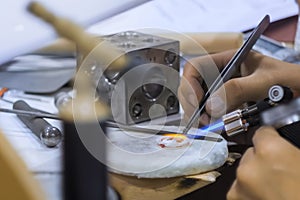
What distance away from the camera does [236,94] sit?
0.77 m

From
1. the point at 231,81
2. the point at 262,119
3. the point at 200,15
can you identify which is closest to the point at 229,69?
the point at 231,81

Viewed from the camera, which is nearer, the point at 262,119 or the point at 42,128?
the point at 262,119

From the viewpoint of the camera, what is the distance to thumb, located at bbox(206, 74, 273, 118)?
0.74 metres

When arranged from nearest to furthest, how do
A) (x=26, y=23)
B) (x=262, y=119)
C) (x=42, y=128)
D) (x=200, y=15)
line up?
(x=262, y=119), (x=42, y=128), (x=26, y=23), (x=200, y=15)

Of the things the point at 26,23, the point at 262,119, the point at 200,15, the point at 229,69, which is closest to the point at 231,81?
the point at 229,69

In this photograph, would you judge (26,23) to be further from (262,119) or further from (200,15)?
(262,119)

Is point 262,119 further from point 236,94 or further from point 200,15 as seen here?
point 200,15

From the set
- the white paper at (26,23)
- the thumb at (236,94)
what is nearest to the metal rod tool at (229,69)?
the thumb at (236,94)

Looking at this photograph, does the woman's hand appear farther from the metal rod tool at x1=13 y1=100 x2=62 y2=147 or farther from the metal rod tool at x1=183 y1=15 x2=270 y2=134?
the metal rod tool at x1=13 y1=100 x2=62 y2=147

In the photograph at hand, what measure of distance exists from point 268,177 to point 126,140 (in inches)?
8.9

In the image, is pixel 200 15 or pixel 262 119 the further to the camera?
pixel 200 15

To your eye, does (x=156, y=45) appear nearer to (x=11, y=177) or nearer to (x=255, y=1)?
(x=11, y=177)

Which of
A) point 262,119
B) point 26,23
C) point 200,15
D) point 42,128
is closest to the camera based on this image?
point 262,119

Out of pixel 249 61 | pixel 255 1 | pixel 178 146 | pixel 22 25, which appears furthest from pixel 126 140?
pixel 255 1
